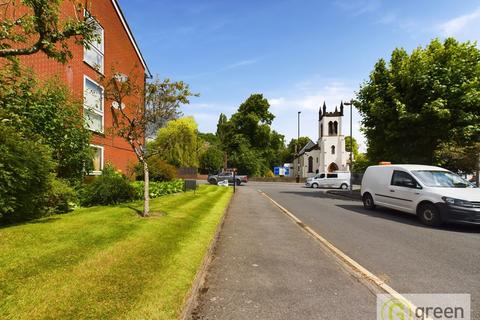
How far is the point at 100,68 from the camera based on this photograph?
52.7 ft

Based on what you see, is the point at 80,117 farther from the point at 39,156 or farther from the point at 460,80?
the point at 460,80

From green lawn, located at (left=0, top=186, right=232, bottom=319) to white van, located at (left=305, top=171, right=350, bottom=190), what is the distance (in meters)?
28.8

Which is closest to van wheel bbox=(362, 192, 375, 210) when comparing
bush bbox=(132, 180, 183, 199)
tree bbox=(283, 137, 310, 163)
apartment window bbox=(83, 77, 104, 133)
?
bush bbox=(132, 180, 183, 199)

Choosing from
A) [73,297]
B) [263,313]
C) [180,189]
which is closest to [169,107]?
[73,297]

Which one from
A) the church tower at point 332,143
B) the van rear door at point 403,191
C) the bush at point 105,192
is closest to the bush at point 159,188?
the bush at point 105,192

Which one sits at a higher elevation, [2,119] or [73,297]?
[2,119]

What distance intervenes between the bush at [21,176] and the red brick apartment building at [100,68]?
4311mm

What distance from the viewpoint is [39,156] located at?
7.70m

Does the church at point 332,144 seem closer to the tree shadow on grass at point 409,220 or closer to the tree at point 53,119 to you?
the tree shadow on grass at point 409,220

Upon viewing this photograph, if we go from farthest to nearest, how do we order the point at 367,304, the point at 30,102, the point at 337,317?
the point at 30,102 → the point at 367,304 → the point at 337,317

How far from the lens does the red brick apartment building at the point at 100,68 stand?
13031 millimetres

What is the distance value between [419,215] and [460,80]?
11.0 meters

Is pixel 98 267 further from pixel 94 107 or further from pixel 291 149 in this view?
pixel 291 149

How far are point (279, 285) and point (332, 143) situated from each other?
57804 millimetres
